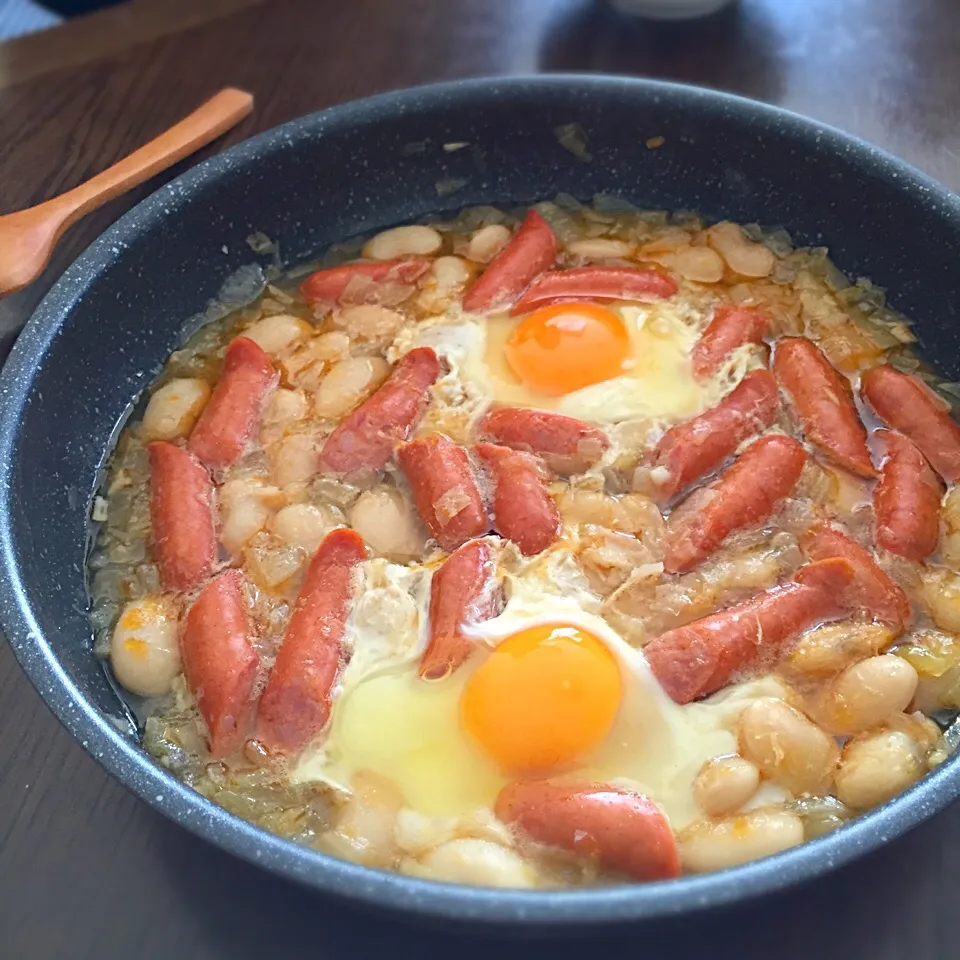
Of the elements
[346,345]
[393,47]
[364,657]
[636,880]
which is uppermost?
[393,47]

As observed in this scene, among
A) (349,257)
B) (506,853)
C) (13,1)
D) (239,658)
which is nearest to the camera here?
(506,853)

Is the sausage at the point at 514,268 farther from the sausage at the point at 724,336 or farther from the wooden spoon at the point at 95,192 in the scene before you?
the wooden spoon at the point at 95,192

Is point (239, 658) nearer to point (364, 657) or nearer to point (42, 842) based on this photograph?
point (364, 657)

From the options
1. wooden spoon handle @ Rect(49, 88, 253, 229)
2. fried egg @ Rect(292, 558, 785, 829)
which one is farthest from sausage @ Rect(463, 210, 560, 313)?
fried egg @ Rect(292, 558, 785, 829)

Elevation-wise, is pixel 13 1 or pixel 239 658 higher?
pixel 13 1

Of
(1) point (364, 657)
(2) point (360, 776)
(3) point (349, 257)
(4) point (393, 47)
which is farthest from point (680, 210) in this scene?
(2) point (360, 776)

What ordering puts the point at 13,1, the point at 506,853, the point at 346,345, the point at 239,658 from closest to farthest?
1. the point at 506,853
2. the point at 239,658
3. the point at 346,345
4. the point at 13,1

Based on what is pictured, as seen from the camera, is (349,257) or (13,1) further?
(13,1)
